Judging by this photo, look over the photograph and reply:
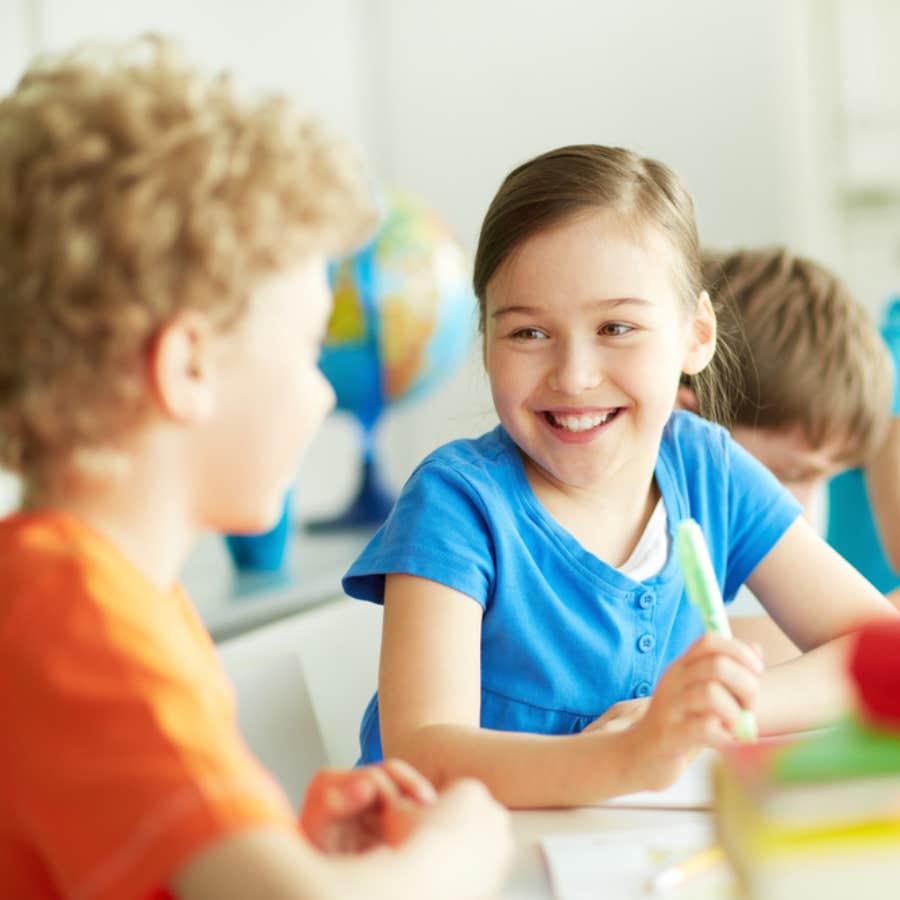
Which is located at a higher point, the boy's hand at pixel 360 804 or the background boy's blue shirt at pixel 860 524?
the boy's hand at pixel 360 804

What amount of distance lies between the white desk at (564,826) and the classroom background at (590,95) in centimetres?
265

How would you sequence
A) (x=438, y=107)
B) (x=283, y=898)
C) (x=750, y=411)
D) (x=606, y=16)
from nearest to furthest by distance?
(x=283, y=898) < (x=750, y=411) < (x=606, y=16) < (x=438, y=107)

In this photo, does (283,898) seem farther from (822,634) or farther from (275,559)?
(275,559)

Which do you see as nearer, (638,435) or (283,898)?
(283,898)

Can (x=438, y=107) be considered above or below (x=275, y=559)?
above

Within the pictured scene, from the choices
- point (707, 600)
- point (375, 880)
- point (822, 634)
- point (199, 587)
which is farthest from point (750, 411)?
point (199, 587)

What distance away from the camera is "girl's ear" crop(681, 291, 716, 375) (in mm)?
1131

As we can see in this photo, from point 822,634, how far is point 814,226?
2.97m

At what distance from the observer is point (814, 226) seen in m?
3.87

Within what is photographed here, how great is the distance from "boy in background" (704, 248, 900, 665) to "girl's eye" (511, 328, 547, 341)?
1.14 ft

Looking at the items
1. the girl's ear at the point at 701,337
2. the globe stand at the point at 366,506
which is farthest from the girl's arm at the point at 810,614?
the globe stand at the point at 366,506

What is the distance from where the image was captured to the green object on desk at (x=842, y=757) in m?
0.41

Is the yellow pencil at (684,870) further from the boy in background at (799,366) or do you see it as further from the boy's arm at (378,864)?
the boy in background at (799,366)

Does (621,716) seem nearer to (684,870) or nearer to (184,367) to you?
(684,870)
